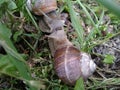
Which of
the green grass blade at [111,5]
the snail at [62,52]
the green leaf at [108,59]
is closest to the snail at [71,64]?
the snail at [62,52]

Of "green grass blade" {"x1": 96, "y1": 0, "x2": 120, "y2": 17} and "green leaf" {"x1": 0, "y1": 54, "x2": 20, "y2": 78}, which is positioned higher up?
"green grass blade" {"x1": 96, "y1": 0, "x2": 120, "y2": 17}

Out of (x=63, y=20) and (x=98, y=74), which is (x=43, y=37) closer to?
(x=63, y=20)

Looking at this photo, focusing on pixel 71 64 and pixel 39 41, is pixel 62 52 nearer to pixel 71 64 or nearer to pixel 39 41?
pixel 71 64

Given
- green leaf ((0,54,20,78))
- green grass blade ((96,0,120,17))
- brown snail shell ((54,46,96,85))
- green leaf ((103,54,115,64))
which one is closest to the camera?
green grass blade ((96,0,120,17))

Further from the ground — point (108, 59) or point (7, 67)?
point (7, 67)

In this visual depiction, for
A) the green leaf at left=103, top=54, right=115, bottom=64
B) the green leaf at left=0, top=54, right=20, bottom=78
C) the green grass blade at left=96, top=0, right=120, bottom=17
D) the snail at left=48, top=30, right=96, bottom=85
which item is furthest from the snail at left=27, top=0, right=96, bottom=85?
the green grass blade at left=96, top=0, right=120, bottom=17

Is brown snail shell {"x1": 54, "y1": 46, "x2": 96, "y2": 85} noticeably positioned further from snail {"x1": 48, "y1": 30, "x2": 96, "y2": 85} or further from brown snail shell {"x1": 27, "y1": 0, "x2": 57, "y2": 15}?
brown snail shell {"x1": 27, "y1": 0, "x2": 57, "y2": 15}

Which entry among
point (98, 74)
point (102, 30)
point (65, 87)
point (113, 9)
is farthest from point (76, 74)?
point (113, 9)

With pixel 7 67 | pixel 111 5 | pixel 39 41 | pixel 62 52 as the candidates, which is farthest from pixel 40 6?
pixel 111 5
